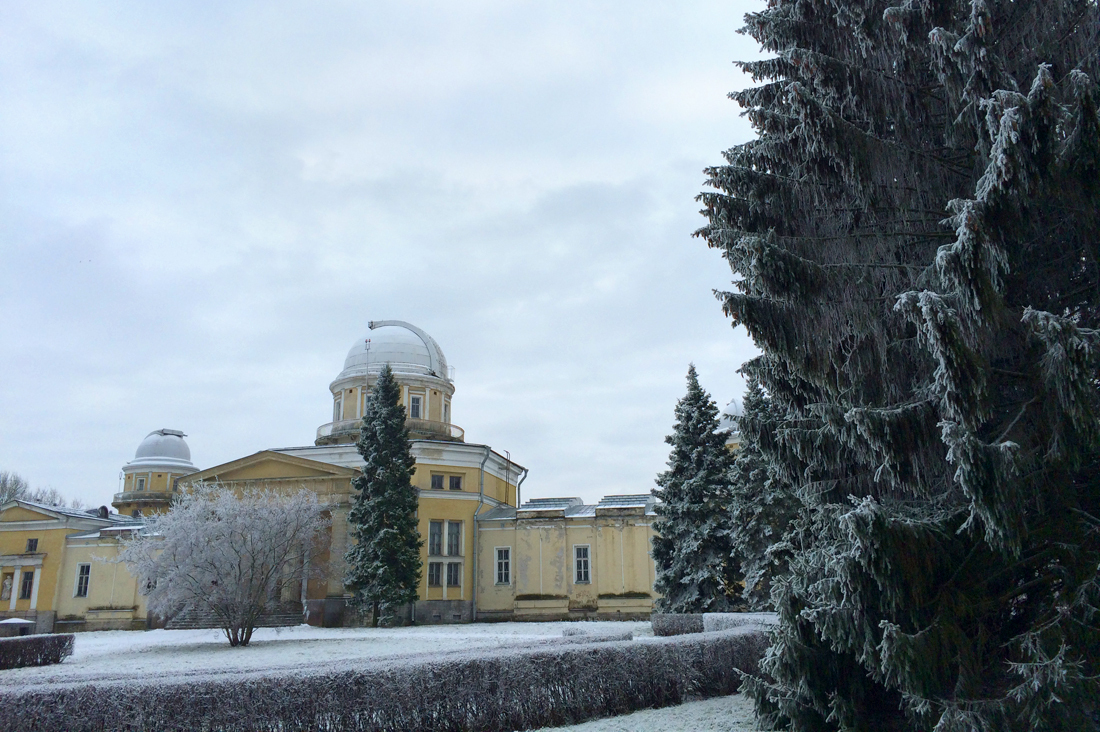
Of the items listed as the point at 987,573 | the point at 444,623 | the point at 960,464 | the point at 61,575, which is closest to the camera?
the point at 960,464

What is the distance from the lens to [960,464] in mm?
6332

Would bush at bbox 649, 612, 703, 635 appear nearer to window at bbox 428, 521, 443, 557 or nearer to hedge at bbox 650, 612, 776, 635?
hedge at bbox 650, 612, 776, 635

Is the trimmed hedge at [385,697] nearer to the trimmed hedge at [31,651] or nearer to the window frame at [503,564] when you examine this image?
the trimmed hedge at [31,651]

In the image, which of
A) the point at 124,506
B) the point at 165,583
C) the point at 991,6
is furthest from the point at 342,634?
the point at 124,506

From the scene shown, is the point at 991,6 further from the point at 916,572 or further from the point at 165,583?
the point at 165,583

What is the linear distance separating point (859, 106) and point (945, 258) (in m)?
2.93

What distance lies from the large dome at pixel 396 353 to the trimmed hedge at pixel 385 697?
35.1 metres

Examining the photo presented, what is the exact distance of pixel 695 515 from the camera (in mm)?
25219

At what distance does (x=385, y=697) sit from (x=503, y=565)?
102 ft

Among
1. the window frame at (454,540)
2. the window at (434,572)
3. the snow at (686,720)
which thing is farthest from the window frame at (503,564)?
the snow at (686,720)

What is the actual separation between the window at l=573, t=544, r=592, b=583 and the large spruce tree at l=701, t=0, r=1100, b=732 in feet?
100

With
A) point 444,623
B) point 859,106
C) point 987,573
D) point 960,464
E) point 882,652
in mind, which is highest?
point 859,106

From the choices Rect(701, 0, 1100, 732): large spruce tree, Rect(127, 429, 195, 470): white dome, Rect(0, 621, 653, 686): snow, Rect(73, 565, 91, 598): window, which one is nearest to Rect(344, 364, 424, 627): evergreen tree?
Rect(0, 621, 653, 686): snow

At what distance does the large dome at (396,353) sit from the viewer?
4475 centimetres
